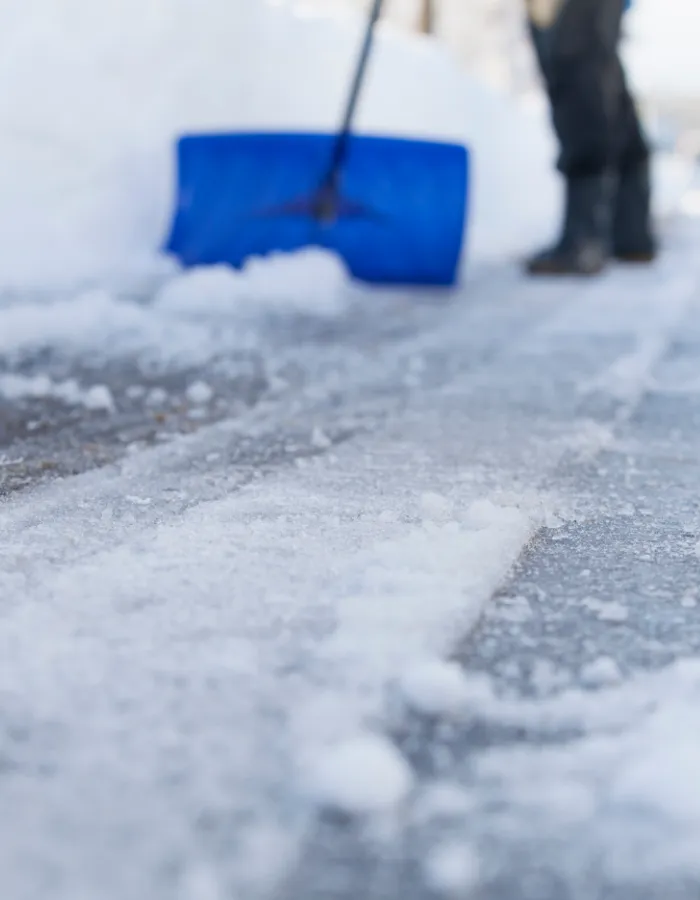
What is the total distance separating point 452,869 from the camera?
39 centimetres

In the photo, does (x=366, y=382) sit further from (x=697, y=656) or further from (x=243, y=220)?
(x=243, y=220)

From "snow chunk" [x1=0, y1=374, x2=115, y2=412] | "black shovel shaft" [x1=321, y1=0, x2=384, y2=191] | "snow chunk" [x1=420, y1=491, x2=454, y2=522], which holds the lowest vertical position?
"snow chunk" [x1=0, y1=374, x2=115, y2=412]

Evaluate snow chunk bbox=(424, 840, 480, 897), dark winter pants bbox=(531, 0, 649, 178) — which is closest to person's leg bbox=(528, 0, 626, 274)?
dark winter pants bbox=(531, 0, 649, 178)

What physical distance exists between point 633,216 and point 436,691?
302cm

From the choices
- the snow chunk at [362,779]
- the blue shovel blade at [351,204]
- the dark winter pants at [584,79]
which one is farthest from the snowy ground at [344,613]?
the dark winter pants at [584,79]

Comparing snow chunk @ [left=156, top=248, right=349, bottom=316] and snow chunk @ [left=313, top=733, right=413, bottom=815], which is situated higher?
snow chunk @ [left=313, top=733, right=413, bottom=815]

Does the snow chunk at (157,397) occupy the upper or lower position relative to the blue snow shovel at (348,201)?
lower

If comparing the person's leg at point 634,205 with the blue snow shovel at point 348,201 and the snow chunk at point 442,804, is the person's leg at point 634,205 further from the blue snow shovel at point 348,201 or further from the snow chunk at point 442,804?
the snow chunk at point 442,804

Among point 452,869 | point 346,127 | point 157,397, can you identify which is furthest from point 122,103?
point 452,869

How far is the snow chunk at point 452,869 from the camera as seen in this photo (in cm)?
38

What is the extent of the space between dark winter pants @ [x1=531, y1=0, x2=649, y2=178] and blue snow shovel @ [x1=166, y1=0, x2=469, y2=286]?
451mm

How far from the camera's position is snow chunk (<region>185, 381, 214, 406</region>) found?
1.33 meters

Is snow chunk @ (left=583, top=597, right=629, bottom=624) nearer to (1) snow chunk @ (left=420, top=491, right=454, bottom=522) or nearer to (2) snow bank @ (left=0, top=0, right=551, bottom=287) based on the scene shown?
(1) snow chunk @ (left=420, top=491, right=454, bottom=522)

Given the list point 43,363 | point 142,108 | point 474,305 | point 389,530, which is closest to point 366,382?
point 43,363
